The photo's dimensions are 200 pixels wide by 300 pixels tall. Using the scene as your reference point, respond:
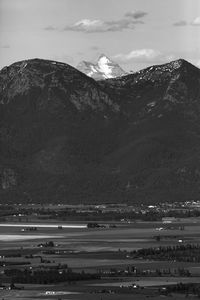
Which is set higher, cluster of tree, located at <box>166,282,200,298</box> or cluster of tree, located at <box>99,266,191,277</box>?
cluster of tree, located at <box>99,266,191,277</box>

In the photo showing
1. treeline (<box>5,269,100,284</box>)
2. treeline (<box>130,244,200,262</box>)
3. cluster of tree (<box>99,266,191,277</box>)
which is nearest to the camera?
treeline (<box>5,269,100,284</box>)

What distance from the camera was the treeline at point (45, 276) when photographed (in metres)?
156

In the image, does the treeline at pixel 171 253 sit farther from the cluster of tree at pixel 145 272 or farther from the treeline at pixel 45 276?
the treeline at pixel 45 276

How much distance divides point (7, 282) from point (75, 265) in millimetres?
19710

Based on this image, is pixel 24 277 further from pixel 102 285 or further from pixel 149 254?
pixel 149 254

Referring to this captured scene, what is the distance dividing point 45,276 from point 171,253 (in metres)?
35.3

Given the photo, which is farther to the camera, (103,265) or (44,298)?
(103,265)

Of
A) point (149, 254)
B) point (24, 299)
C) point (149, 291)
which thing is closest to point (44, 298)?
point (24, 299)

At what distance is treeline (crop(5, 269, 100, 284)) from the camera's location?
511ft

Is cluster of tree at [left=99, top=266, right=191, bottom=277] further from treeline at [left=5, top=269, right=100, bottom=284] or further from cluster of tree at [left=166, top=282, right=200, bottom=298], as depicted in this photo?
cluster of tree at [left=166, top=282, right=200, bottom=298]

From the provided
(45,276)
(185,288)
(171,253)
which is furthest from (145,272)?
(171,253)

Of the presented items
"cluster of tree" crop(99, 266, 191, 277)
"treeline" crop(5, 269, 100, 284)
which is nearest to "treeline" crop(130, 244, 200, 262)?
"cluster of tree" crop(99, 266, 191, 277)

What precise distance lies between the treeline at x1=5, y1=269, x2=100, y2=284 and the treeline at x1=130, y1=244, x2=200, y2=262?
23147 mm

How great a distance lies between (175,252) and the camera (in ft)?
625
